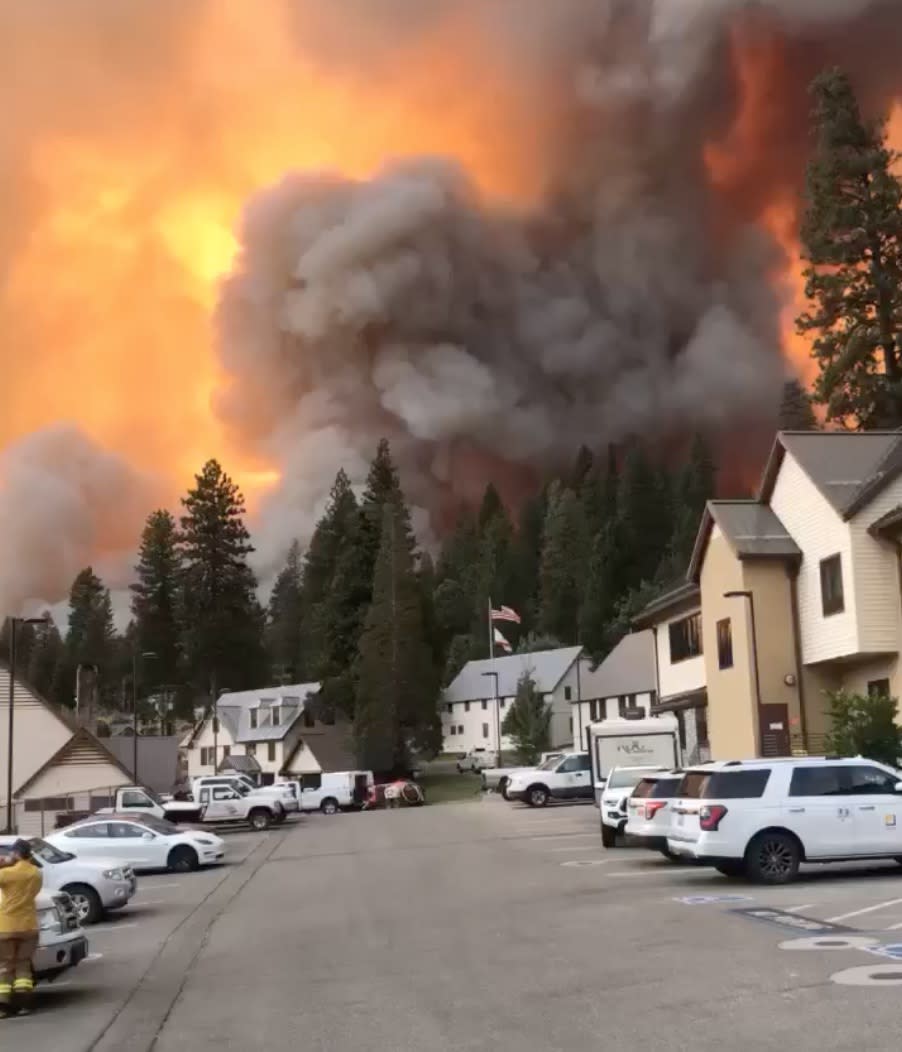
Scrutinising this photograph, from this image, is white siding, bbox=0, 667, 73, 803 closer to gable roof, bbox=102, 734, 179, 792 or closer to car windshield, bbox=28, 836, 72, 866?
gable roof, bbox=102, 734, 179, 792

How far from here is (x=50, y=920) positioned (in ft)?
40.9

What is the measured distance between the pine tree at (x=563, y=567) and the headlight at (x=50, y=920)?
12594 cm

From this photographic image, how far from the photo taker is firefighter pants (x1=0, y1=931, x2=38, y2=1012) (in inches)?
453

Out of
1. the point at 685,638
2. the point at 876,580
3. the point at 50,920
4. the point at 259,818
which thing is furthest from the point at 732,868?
the point at 259,818

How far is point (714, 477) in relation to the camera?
15112 cm

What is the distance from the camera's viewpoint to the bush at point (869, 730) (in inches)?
1113

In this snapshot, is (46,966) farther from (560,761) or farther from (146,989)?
(560,761)

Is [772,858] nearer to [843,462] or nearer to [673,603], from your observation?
[843,462]

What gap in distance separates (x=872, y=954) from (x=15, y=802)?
44.3 meters

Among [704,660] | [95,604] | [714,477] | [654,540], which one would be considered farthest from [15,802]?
[95,604]

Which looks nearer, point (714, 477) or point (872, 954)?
point (872, 954)

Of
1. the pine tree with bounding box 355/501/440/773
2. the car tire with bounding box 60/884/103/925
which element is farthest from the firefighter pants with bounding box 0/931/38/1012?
the pine tree with bounding box 355/501/440/773

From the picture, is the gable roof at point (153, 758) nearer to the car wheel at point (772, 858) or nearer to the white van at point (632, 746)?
the white van at point (632, 746)

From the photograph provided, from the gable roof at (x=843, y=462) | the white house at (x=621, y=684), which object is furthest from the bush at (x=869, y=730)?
the white house at (x=621, y=684)
